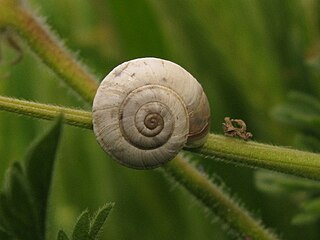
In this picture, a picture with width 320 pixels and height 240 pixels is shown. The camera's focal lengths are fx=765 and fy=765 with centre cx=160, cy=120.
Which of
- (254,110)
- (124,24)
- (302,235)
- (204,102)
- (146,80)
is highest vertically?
(146,80)

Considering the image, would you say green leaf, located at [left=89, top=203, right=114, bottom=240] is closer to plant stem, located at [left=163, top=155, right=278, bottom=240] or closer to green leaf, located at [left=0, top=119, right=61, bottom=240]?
green leaf, located at [left=0, top=119, right=61, bottom=240]

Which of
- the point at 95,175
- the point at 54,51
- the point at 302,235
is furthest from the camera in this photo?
the point at 95,175

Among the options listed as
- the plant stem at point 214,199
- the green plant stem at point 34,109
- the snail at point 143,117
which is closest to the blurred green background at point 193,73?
the plant stem at point 214,199

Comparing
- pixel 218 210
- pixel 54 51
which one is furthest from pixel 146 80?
pixel 218 210

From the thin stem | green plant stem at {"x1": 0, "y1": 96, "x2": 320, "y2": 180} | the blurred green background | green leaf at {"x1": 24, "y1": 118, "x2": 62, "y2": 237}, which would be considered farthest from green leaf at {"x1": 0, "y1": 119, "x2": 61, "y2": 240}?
the blurred green background

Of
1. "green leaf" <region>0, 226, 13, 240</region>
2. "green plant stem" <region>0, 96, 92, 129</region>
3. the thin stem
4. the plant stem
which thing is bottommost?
the plant stem

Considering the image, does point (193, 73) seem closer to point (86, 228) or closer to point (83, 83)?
point (83, 83)

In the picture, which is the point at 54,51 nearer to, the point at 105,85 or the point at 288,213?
the point at 105,85
